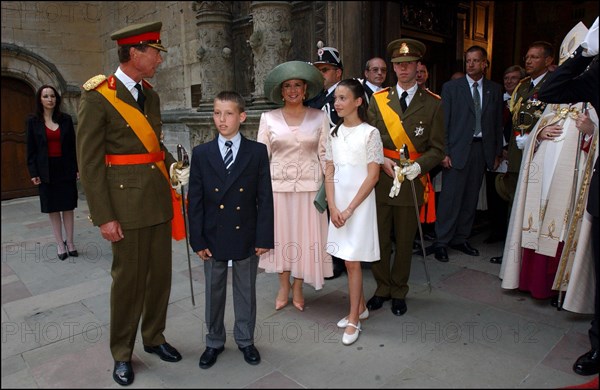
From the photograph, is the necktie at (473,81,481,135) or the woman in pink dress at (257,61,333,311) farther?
the necktie at (473,81,481,135)

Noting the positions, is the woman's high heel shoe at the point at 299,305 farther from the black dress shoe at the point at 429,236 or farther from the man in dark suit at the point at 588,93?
the black dress shoe at the point at 429,236

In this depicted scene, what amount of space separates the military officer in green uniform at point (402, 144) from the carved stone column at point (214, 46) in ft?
12.0

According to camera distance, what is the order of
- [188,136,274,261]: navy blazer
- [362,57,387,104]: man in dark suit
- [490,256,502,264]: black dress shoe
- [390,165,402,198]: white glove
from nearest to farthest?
[188,136,274,261]: navy blazer, [390,165,402,198]: white glove, [362,57,387,104]: man in dark suit, [490,256,502,264]: black dress shoe

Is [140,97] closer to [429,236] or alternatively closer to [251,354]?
[251,354]

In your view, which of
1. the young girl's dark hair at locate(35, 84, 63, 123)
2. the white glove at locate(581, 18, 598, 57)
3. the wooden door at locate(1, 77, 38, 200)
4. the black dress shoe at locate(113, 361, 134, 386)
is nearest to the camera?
the white glove at locate(581, 18, 598, 57)

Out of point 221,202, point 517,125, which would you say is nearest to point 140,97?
point 221,202

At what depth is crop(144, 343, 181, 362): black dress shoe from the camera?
9.77 feet

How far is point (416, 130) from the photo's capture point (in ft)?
12.1

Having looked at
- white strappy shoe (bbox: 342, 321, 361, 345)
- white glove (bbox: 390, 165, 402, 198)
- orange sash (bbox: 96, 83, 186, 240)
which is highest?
orange sash (bbox: 96, 83, 186, 240)

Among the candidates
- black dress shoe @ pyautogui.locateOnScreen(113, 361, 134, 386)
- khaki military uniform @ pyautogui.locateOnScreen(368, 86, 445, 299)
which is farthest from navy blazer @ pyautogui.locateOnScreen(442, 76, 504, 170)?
black dress shoe @ pyautogui.locateOnScreen(113, 361, 134, 386)

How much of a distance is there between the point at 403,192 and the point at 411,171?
12.7 inches

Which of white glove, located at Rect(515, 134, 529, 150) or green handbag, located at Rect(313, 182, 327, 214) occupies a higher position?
white glove, located at Rect(515, 134, 529, 150)

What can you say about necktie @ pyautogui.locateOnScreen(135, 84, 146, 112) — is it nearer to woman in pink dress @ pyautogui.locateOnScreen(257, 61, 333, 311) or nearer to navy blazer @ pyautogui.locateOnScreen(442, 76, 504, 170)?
woman in pink dress @ pyautogui.locateOnScreen(257, 61, 333, 311)

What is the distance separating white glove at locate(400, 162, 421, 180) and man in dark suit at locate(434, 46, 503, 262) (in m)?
1.74
